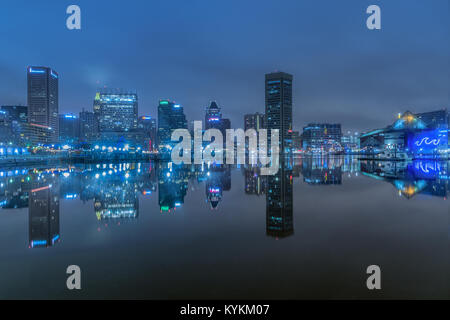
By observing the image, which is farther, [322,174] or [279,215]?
[322,174]

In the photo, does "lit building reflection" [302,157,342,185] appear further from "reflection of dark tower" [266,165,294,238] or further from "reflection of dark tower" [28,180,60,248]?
"reflection of dark tower" [28,180,60,248]

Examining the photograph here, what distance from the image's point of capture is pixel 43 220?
10586 mm

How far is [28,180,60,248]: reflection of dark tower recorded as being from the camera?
323 inches

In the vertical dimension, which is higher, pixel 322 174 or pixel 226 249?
pixel 322 174

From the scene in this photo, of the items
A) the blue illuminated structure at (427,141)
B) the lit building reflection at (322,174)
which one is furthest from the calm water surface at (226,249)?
the blue illuminated structure at (427,141)

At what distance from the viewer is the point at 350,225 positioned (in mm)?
9555

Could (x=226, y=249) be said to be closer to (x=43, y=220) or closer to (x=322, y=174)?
(x=43, y=220)

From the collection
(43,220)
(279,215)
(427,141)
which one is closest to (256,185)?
(279,215)

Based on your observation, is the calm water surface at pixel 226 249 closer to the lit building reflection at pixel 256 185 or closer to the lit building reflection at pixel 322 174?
the lit building reflection at pixel 256 185

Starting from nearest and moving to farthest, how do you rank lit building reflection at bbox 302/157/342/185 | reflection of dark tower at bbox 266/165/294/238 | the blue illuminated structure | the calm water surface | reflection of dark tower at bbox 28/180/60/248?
the calm water surface
reflection of dark tower at bbox 28/180/60/248
reflection of dark tower at bbox 266/165/294/238
lit building reflection at bbox 302/157/342/185
the blue illuminated structure

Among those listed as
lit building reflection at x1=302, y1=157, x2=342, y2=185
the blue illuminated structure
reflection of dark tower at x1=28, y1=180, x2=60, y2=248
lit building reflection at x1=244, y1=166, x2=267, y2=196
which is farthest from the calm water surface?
the blue illuminated structure
